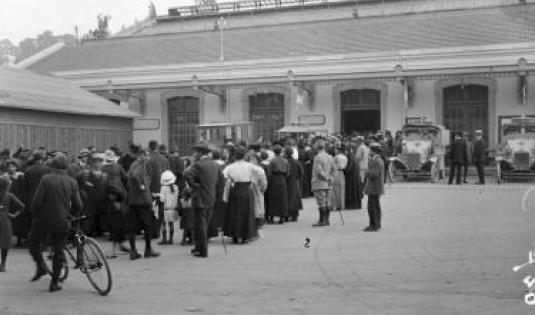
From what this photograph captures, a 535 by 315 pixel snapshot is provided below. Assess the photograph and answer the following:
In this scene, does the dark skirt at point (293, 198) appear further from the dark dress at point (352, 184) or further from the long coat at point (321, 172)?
the dark dress at point (352, 184)

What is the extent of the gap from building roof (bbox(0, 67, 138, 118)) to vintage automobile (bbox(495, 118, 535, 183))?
1525cm

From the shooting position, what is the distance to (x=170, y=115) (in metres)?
32.9

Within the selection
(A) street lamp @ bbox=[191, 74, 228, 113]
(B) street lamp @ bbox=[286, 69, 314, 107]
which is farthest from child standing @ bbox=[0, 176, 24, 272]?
(A) street lamp @ bbox=[191, 74, 228, 113]

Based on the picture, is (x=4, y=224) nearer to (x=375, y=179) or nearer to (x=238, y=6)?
(x=375, y=179)

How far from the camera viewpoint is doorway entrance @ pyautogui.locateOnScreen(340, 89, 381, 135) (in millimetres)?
29406

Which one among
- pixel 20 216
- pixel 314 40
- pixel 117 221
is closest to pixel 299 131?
pixel 314 40

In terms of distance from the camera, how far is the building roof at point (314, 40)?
28.9m

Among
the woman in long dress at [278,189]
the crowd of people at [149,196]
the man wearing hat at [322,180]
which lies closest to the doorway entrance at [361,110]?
Result: the crowd of people at [149,196]

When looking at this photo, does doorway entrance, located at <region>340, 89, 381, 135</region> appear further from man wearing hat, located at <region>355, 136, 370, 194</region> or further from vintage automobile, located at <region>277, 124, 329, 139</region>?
man wearing hat, located at <region>355, 136, 370, 194</region>

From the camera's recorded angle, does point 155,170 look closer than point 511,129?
Yes

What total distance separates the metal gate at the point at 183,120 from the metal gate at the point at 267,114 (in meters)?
2.91

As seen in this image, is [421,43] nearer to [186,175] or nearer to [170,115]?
[170,115]

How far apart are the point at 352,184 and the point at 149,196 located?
742cm

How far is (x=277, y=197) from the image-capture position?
14.9 m
